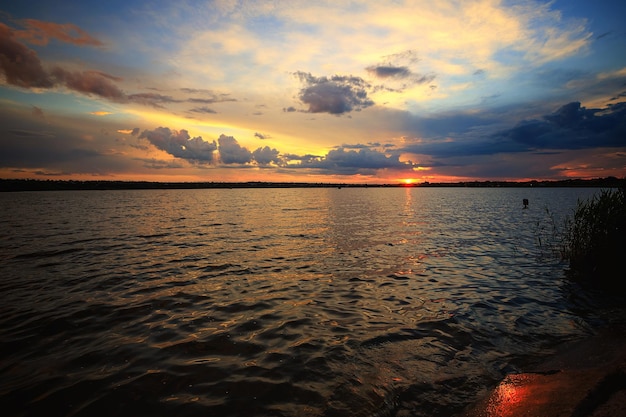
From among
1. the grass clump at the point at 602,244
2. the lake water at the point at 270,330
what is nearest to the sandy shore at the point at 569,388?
the lake water at the point at 270,330

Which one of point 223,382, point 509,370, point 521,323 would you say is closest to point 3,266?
point 223,382

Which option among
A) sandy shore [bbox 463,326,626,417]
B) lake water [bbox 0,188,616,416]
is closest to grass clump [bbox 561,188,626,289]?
lake water [bbox 0,188,616,416]

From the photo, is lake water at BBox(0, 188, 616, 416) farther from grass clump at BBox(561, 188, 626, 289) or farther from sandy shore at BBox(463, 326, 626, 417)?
grass clump at BBox(561, 188, 626, 289)

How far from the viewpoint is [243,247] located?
23.8 meters

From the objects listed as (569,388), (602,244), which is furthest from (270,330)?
(602,244)

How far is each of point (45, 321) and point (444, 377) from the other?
13.1 m

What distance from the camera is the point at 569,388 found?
5.34 metres

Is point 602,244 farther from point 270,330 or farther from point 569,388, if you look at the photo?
point 270,330

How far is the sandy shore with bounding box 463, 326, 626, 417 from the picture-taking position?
457 centimetres

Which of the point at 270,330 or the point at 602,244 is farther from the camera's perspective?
the point at 602,244

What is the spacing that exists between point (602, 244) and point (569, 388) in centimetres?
1452

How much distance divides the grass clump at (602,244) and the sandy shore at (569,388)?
8701 millimetres

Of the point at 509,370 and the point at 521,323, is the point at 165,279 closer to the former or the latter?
the point at 509,370

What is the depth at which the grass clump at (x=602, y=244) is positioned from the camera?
1446cm
